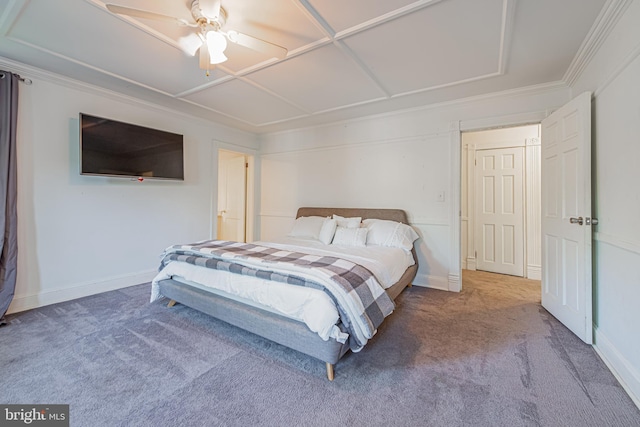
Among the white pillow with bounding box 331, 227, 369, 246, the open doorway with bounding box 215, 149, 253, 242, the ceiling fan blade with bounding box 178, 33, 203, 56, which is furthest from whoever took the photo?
the open doorway with bounding box 215, 149, 253, 242

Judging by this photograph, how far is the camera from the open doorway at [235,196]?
5.25m

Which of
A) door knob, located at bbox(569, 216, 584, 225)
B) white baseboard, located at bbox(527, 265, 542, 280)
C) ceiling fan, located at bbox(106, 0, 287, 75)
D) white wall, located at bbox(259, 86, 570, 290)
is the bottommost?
white baseboard, located at bbox(527, 265, 542, 280)

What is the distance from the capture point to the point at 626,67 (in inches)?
66.0

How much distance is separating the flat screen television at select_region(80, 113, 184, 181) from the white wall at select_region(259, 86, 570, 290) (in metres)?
1.96

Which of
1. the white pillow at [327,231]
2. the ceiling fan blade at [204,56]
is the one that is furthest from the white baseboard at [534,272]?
the ceiling fan blade at [204,56]

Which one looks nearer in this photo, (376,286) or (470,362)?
(470,362)

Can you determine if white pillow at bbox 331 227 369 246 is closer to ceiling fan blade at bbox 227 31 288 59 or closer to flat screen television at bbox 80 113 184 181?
ceiling fan blade at bbox 227 31 288 59

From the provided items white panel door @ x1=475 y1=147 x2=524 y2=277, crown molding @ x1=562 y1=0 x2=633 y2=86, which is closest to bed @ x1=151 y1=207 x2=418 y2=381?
white panel door @ x1=475 y1=147 x2=524 y2=277

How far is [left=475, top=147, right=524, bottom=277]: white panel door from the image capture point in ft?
13.4

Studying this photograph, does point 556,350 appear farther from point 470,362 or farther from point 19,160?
point 19,160

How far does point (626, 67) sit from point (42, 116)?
5.04 m

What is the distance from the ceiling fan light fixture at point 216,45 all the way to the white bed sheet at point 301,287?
168 centimetres

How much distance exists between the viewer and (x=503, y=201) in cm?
422

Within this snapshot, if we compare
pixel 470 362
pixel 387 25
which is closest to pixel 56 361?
pixel 470 362
